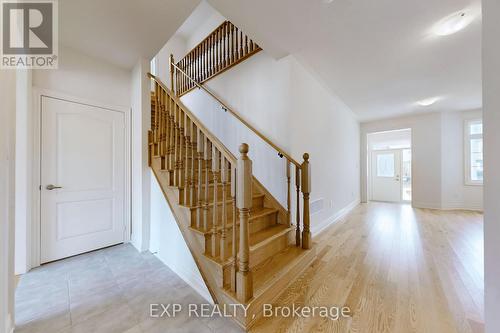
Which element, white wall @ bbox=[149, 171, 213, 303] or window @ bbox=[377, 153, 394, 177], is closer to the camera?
white wall @ bbox=[149, 171, 213, 303]

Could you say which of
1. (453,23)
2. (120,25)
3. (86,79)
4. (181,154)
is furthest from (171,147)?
(453,23)

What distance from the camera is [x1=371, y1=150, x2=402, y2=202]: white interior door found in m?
6.70

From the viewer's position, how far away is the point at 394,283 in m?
1.83

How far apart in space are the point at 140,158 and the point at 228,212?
1.41m

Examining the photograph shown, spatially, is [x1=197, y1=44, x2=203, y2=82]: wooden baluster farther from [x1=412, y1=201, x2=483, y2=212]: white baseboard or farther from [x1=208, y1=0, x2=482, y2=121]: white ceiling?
[x1=412, y1=201, x2=483, y2=212]: white baseboard

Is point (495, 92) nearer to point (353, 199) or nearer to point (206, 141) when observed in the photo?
point (206, 141)

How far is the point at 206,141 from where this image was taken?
1759 millimetres

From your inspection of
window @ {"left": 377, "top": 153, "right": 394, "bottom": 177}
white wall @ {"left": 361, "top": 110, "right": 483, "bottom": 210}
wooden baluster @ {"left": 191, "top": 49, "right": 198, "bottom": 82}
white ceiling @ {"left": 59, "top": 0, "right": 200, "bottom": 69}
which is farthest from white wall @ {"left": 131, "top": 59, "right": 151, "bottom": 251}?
window @ {"left": 377, "top": 153, "right": 394, "bottom": 177}

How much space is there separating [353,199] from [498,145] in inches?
192

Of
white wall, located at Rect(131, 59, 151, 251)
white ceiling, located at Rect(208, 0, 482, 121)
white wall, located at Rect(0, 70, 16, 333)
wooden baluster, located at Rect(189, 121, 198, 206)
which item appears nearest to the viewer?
white wall, located at Rect(0, 70, 16, 333)

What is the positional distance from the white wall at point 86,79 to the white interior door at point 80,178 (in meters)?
0.17

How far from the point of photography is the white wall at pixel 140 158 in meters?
2.54

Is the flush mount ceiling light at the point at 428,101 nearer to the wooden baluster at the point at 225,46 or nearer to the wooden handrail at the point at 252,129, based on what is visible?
the wooden handrail at the point at 252,129

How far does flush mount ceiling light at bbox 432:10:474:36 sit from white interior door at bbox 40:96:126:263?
396cm
